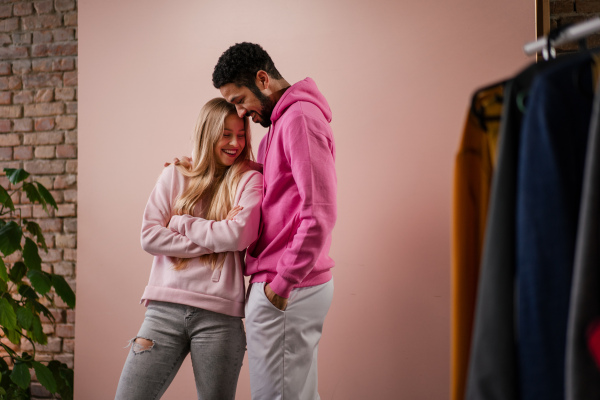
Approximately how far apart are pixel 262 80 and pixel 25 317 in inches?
64.1

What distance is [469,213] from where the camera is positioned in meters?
0.88

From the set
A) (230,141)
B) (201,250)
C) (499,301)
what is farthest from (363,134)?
(499,301)

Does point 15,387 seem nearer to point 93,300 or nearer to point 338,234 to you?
point 93,300

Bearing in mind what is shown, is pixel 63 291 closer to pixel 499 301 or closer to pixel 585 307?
pixel 499 301

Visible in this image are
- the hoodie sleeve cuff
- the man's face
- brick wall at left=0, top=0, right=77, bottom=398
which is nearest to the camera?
the hoodie sleeve cuff

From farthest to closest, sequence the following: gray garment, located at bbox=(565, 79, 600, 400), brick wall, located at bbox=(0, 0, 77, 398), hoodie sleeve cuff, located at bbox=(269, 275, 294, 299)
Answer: brick wall, located at bbox=(0, 0, 77, 398)
hoodie sleeve cuff, located at bbox=(269, 275, 294, 299)
gray garment, located at bbox=(565, 79, 600, 400)

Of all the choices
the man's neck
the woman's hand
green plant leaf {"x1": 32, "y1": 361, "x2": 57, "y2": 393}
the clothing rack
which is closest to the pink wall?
green plant leaf {"x1": 32, "y1": 361, "x2": 57, "y2": 393}

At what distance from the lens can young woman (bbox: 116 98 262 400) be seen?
1.59 m

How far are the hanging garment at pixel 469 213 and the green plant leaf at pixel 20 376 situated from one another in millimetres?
2181

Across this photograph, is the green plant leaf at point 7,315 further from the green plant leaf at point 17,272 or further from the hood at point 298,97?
the hood at point 298,97

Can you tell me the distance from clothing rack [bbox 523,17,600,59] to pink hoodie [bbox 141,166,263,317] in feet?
3.18

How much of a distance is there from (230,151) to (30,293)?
1462 millimetres

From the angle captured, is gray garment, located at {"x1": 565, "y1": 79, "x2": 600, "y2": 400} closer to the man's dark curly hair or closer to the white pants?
the white pants

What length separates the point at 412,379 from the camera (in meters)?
2.21
